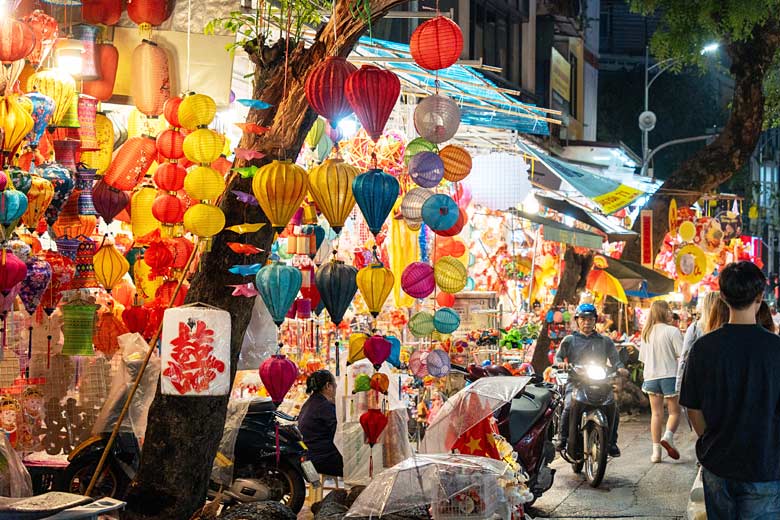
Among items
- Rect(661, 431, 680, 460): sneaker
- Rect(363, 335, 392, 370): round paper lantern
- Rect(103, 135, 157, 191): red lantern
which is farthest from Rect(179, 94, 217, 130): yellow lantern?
Rect(661, 431, 680, 460): sneaker

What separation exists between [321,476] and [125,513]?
312cm

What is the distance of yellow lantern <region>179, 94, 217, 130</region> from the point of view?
8.86 m

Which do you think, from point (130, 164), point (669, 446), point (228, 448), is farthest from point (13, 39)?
point (669, 446)

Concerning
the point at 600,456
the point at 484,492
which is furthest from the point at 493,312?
the point at 484,492

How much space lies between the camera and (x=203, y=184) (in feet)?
27.9

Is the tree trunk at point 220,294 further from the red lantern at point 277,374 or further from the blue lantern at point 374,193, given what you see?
the blue lantern at point 374,193

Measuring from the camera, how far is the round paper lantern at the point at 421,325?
36.3 feet

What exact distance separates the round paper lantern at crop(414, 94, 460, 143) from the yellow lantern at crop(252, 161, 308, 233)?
2.29 metres

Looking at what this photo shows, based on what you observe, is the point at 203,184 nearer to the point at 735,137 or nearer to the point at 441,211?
the point at 441,211

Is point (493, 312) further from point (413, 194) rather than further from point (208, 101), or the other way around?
point (208, 101)

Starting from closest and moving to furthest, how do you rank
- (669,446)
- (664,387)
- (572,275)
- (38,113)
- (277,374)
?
(38,113), (277,374), (669,446), (664,387), (572,275)

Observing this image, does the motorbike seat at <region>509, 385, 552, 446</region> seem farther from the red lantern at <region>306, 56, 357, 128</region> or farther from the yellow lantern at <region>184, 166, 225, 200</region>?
the red lantern at <region>306, 56, 357, 128</region>

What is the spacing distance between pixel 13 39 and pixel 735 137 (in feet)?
60.0

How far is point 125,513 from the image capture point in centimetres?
831
